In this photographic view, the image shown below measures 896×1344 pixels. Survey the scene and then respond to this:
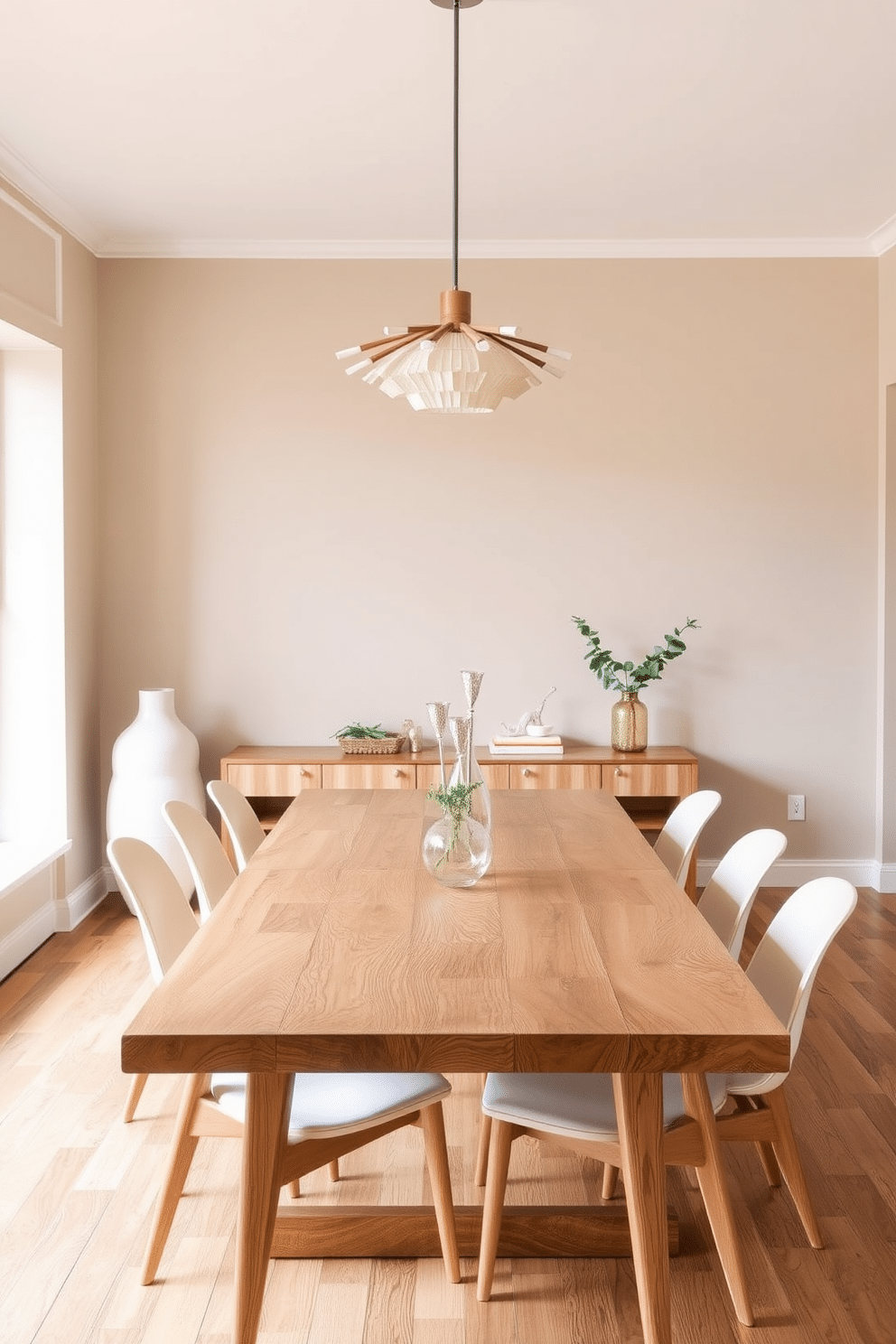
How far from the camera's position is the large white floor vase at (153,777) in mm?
4422

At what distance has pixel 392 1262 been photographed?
2246mm

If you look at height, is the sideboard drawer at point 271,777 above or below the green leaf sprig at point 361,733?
below

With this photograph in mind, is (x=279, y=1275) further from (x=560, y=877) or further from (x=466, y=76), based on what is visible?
(x=466, y=76)

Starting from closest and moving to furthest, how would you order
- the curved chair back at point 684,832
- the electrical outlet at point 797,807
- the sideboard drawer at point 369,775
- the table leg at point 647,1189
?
the table leg at point 647,1189 → the curved chair back at point 684,832 → the sideboard drawer at point 369,775 → the electrical outlet at point 797,807

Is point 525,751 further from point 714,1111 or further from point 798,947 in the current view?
point 714,1111

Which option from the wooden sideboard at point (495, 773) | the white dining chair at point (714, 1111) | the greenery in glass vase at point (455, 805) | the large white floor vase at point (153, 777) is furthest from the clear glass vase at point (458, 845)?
the large white floor vase at point (153, 777)

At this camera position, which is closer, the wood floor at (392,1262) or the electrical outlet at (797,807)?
the wood floor at (392,1262)

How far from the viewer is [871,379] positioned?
4.85m

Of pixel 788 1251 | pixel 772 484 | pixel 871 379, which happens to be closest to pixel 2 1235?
pixel 788 1251

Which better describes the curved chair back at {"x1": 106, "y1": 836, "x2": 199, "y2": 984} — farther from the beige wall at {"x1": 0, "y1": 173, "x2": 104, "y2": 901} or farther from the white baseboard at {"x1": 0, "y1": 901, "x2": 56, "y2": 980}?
the beige wall at {"x1": 0, "y1": 173, "x2": 104, "y2": 901}

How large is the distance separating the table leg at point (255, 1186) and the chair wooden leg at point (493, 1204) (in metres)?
0.48

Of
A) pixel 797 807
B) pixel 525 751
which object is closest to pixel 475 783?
pixel 525 751

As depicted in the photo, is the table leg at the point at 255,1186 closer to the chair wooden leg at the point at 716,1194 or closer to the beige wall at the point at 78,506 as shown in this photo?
the chair wooden leg at the point at 716,1194

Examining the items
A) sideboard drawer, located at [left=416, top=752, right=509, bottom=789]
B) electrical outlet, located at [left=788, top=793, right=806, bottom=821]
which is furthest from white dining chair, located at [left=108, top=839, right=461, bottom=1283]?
electrical outlet, located at [left=788, top=793, right=806, bottom=821]
